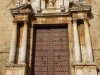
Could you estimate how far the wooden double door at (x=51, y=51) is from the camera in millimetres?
9898

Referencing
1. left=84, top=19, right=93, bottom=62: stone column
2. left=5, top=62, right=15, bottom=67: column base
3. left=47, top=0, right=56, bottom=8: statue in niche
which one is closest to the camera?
left=5, top=62, right=15, bottom=67: column base

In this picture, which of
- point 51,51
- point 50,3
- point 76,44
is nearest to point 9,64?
point 51,51

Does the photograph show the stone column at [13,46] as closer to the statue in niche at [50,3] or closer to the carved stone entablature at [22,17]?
the carved stone entablature at [22,17]

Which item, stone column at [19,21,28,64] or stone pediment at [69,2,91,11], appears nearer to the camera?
stone column at [19,21,28,64]

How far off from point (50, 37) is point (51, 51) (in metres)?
0.68

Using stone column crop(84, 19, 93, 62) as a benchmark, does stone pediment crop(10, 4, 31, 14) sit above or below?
above

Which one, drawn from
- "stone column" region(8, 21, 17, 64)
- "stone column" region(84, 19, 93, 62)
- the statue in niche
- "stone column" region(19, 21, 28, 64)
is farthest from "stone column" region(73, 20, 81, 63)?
"stone column" region(8, 21, 17, 64)

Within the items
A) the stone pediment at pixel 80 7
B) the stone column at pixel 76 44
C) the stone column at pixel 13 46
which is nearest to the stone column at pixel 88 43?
the stone column at pixel 76 44

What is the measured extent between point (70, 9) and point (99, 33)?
1.55 metres

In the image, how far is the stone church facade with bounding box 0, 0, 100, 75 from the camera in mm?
9633

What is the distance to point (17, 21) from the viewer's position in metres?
10.4

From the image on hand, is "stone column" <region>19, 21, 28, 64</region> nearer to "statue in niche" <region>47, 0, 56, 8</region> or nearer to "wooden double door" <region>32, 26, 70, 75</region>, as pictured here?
"wooden double door" <region>32, 26, 70, 75</region>

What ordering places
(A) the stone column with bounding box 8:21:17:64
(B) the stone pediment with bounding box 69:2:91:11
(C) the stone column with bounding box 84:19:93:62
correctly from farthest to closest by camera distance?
(B) the stone pediment with bounding box 69:2:91:11
(A) the stone column with bounding box 8:21:17:64
(C) the stone column with bounding box 84:19:93:62

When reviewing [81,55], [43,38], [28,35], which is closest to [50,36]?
[43,38]
